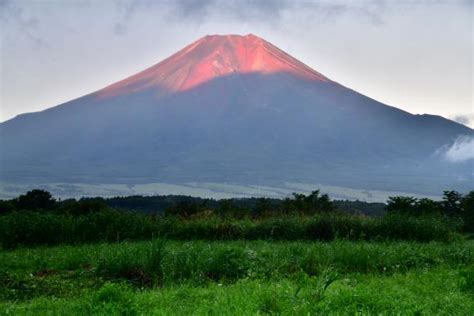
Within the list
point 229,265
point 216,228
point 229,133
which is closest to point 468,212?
point 216,228

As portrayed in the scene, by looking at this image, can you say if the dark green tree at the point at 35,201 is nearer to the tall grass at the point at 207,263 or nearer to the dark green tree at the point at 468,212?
the tall grass at the point at 207,263

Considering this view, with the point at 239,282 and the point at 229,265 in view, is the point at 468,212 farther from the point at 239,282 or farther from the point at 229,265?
the point at 239,282

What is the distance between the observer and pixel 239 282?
369 inches

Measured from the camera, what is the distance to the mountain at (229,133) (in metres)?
132

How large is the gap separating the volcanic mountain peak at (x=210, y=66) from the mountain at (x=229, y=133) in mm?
283

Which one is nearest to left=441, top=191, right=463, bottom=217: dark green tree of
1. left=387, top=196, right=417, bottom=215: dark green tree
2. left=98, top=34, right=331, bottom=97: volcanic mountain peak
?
left=387, top=196, right=417, bottom=215: dark green tree

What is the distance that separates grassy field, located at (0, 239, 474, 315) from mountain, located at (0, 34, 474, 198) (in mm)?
108785

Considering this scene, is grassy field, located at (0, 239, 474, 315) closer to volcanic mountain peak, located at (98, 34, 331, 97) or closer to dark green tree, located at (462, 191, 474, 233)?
dark green tree, located at (462, 191, 474, 233)

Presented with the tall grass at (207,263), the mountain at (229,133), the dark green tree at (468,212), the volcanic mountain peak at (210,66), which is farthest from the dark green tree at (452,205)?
the volcanic mountain peak at (210,66)

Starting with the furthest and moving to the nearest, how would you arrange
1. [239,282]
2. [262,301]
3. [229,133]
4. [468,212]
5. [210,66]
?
[210,66], [229,133], [468,212], [239,282], [262,301]

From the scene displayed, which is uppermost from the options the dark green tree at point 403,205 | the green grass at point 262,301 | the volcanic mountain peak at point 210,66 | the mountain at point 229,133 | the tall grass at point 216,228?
the volcanic mountain peak at point 210,66

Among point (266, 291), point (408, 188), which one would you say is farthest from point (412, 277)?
point (408, 188)

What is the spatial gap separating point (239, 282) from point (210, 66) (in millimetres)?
162521

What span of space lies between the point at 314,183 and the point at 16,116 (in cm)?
10396
